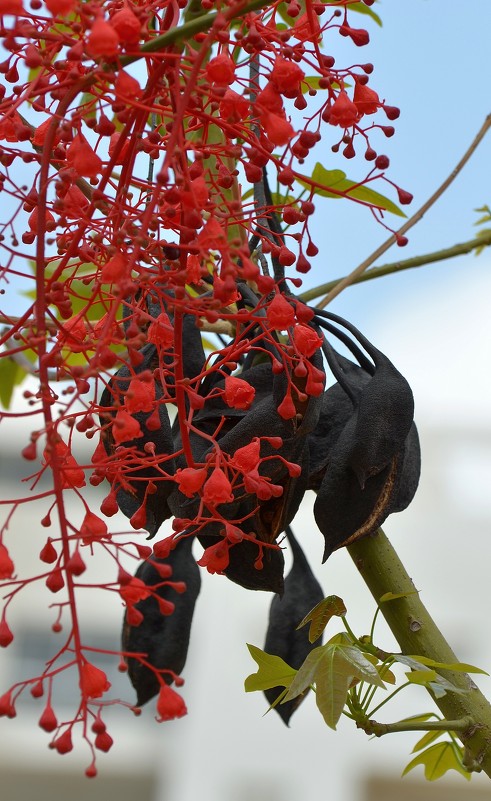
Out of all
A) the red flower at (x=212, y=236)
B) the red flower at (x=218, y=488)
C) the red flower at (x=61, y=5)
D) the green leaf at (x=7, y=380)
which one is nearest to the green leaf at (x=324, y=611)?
the red flower at (x=218, y=488)

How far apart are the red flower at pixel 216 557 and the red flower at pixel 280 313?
0.42ft

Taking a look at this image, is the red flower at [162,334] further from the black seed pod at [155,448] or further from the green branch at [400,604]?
the green branch at [400,604]

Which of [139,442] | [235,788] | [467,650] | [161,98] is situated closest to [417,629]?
[139,442]

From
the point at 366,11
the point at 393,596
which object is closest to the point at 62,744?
the point at 393,596

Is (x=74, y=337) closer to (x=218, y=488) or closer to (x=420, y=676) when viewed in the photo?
(x=218, y=488)

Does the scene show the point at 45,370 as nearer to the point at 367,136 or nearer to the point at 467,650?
the point at 367,136

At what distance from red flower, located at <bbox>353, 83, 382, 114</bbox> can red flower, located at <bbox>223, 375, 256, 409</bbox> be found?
6.9 inches

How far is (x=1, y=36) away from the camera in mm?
517

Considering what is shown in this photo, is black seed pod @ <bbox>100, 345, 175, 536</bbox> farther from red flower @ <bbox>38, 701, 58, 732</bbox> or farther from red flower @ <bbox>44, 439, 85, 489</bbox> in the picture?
red flower @ <bbox>38, 701, 58, 732</bbox>

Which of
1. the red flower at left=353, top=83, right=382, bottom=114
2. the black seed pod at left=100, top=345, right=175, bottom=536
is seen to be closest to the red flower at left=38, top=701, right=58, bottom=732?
the black seed pod at left=100, top=345, right=175, bottom=536

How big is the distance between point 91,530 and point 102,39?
0.70 ft

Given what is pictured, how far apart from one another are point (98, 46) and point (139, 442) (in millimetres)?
232

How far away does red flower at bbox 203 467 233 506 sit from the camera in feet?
1.70

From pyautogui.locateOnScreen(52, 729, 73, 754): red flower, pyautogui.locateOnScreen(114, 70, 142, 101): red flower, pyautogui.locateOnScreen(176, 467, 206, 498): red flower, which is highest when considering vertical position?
pyautogui.locateOnScreen(114, 70, 142, 101): red flower
